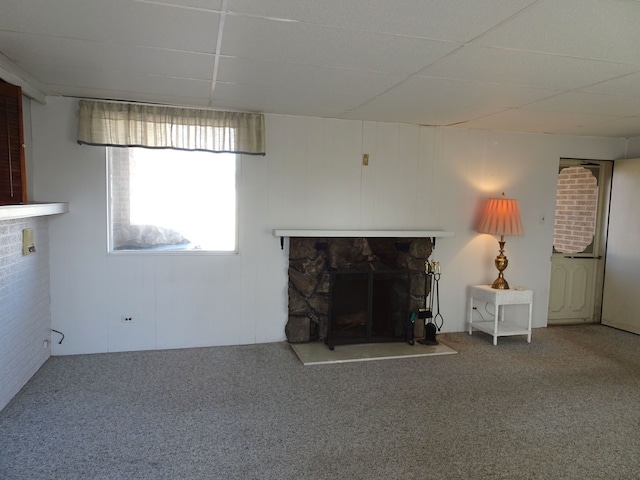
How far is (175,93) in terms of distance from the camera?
342 centimetres

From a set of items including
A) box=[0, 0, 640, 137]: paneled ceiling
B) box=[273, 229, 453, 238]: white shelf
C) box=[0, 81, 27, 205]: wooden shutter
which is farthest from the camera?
box=[273, 229, 453, 238]: white shelf

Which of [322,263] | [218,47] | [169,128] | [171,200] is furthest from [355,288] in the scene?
[218,47]

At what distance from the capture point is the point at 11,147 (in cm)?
282

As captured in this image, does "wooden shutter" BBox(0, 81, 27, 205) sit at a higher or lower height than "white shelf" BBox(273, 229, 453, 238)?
higher

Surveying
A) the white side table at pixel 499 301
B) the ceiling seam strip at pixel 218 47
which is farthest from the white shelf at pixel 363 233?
the ceiling seam strip at pixel 218 47

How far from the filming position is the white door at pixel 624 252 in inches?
192

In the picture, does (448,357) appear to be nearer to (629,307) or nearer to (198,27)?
(629,307)

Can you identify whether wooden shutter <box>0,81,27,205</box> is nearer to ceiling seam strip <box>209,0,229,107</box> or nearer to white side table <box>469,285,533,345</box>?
ceiling seam strip <box>209,0,229,107</box>

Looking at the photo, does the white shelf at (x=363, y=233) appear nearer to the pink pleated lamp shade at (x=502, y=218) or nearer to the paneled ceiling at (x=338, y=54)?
the pink pleated lamp shade at (x=502, y=218)

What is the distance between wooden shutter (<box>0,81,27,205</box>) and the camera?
8.98 feet

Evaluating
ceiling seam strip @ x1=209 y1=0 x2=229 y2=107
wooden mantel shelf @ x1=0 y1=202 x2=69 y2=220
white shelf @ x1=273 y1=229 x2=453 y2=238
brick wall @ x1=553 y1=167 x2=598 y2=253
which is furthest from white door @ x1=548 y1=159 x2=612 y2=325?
wooden mantel shelf @ x1=0 y1=202 x2=69 y2=220

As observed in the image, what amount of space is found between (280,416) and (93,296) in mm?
2116

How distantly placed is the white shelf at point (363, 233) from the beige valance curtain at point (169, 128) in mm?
795

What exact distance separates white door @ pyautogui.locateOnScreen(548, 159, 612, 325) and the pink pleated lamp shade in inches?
44.0
